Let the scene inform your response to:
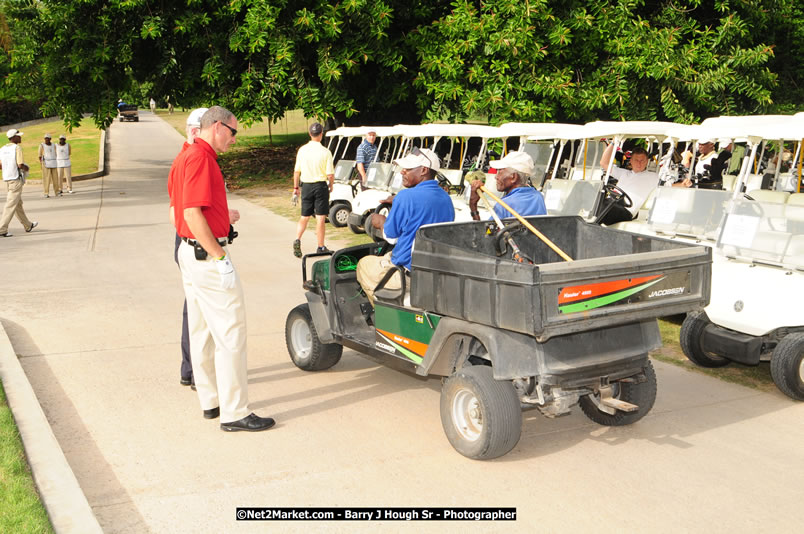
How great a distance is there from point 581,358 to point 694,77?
1427 cm

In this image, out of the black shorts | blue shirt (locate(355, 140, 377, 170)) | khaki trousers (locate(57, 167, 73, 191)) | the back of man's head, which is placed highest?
the back of man's head

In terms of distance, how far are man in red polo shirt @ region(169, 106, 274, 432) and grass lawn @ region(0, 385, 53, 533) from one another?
111 centimetres

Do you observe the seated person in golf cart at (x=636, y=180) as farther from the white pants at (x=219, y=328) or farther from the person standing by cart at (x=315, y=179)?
the white pants at (x=219, y=328)

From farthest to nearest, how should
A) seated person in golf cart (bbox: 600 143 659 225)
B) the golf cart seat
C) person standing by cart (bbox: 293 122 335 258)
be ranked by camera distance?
person standing by cart (bbox: 293 122 335 258), seated person in golf cart (bbox: 600 143 659 225), the golf cart seat

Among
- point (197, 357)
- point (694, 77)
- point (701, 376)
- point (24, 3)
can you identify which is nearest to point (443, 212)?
point (197, 357)

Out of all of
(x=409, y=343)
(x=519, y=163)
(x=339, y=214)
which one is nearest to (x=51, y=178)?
(x=339, y=214)

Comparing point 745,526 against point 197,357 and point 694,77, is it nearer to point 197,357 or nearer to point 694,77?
point 197,357

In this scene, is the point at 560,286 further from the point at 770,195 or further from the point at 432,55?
the point at 432,55

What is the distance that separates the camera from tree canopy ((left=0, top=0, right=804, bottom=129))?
16.8 m

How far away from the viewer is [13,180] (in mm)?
13258

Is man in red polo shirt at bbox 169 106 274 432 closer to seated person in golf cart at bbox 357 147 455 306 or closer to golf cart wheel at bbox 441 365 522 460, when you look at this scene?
seated person in golf cart at bbox 357 147 455 306

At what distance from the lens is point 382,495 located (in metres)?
4.01

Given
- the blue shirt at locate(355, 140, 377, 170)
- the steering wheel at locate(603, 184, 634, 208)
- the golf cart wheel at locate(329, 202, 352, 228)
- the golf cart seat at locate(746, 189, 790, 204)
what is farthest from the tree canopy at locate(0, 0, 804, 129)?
the golf cart seat at locate(746, 189, 790, 204)

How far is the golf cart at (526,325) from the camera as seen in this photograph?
3.99 meters
